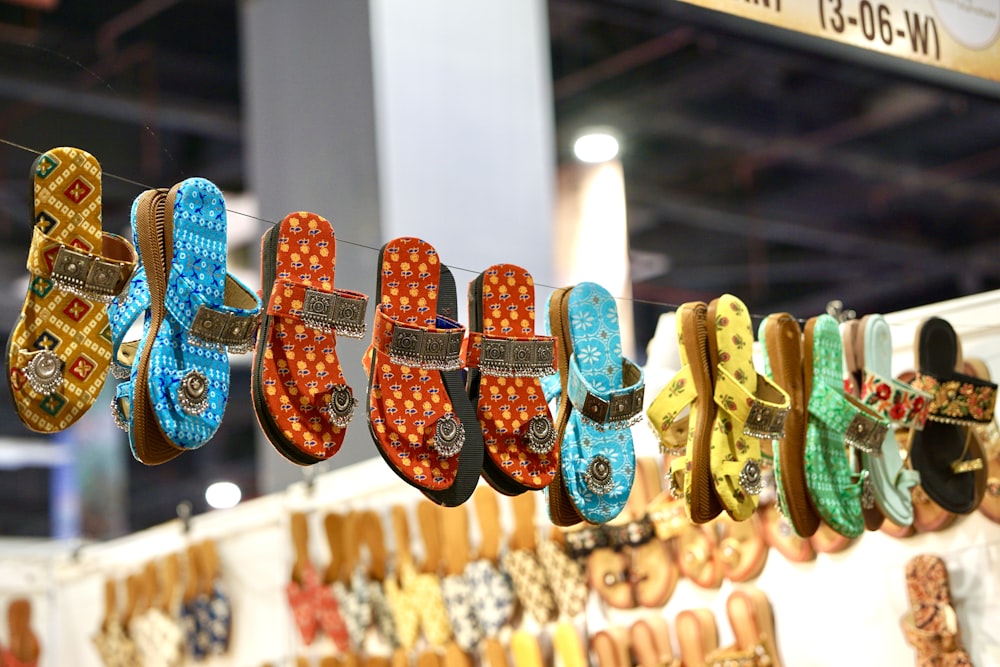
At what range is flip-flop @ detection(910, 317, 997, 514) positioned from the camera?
3.28 m

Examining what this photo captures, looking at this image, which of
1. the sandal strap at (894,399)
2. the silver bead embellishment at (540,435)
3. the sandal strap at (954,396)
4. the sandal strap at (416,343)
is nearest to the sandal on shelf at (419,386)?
the sandal strap at (416,343)

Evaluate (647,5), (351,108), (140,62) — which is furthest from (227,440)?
(351,108)

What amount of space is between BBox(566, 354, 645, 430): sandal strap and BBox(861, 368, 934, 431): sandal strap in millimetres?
712

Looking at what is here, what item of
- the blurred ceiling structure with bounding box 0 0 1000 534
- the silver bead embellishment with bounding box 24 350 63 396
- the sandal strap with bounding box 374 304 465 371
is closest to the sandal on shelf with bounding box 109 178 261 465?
the silver bead embellishment with bounding box 24 350 63 396

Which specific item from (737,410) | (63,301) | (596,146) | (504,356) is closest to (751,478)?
(737,410)

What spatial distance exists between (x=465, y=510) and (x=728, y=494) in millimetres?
1762

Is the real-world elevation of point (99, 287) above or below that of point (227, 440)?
below

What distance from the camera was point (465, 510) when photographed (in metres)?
4.42

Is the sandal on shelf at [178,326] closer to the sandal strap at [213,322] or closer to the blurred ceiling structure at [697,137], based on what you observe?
the sandal strap at [213,322]

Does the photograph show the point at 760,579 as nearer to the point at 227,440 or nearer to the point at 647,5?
the point at 647,5

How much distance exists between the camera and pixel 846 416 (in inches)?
117

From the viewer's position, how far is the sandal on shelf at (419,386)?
244 cm

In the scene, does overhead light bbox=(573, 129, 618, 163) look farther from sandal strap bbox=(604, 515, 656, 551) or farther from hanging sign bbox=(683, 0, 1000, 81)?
sandal strap bbox=(604, 515, 656, 551)

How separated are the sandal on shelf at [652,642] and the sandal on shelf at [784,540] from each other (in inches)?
15.9
